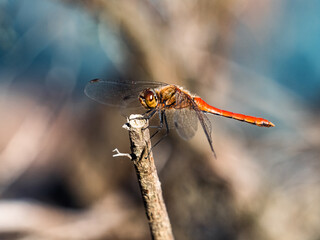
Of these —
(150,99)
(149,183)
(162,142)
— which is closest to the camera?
(149,183)

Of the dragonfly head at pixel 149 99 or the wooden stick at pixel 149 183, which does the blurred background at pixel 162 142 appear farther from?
the wooden stick at pixel 149 183

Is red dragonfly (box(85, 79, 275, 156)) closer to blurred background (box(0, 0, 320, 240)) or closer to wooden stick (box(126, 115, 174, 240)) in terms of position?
wooden stick (box(126, 115, 174, 240))

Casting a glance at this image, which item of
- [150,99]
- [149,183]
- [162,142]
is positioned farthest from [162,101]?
[162,142]

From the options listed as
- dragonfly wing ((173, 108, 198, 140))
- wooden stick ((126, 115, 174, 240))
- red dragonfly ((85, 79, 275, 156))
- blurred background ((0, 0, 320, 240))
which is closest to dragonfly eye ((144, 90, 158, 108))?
red dragonfly ((85, 79, 275, 156))

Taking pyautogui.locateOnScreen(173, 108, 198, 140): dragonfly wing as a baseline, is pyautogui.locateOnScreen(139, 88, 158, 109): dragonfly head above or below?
above

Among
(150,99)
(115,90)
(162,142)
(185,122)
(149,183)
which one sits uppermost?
(162,142)

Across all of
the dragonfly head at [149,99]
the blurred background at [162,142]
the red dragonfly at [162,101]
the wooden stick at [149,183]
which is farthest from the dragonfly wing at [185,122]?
the blurred background at [162,142]

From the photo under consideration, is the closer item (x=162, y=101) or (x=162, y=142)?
(x=162, y=101)

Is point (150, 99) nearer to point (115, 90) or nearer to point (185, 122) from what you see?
point (185, 122)

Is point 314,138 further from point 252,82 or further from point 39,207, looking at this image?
point 39,207
